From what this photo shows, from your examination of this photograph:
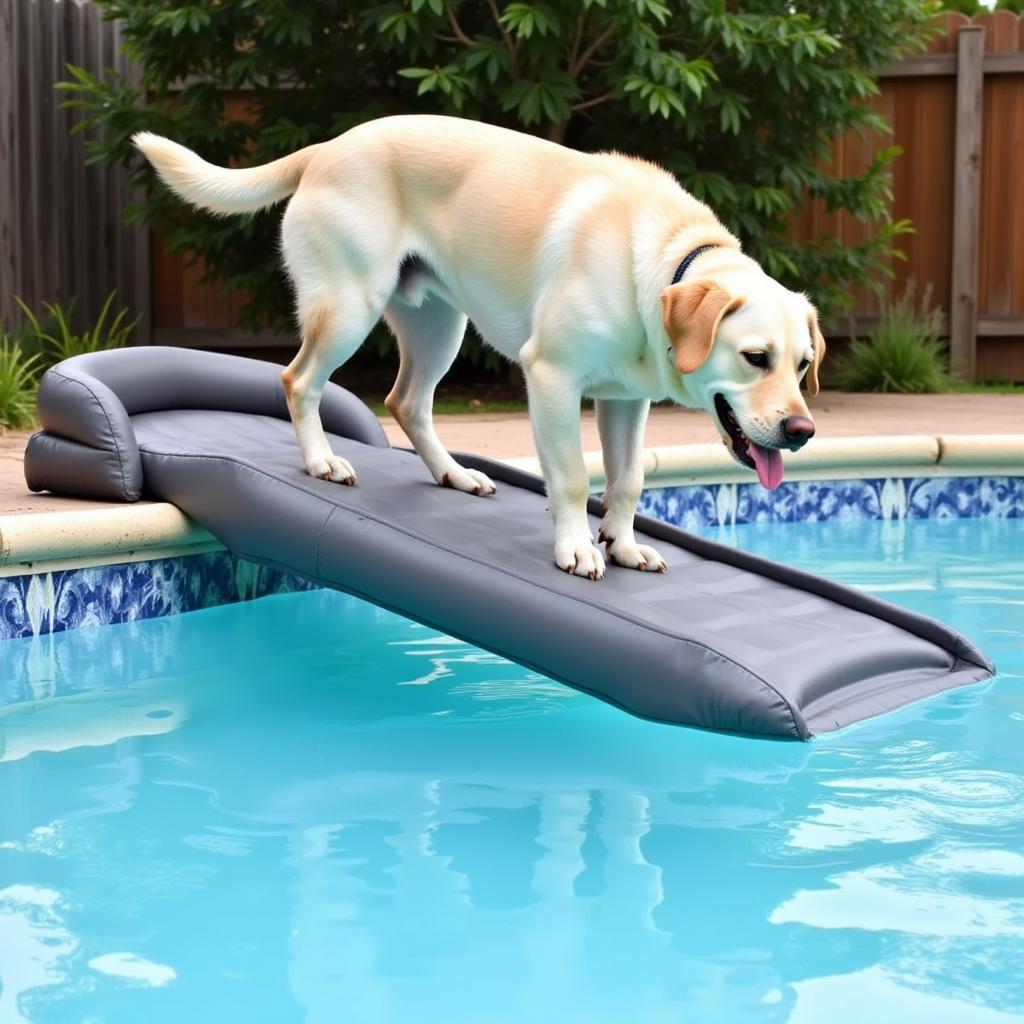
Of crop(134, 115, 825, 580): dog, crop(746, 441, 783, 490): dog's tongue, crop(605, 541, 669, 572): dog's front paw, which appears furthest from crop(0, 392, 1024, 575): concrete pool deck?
crop(746, 441, 783, 490): dog's tongue

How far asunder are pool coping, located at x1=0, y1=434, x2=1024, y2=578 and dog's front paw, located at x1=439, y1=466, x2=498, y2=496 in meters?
0.45

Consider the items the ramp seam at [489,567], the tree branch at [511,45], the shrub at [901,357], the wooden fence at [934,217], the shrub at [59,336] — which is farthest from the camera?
the wooden fence at [934,217]

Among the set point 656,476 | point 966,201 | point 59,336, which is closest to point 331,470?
point 656,476

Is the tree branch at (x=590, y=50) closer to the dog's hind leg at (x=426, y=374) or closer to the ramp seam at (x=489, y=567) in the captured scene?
the dog's hind leg at (x=426, y=374)

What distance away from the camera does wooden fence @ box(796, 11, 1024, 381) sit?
973 centimetres

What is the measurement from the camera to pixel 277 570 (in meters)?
4.25

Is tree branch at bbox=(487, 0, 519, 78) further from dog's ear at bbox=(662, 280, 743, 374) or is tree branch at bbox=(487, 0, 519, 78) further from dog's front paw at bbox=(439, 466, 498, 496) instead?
dog's ear at bbox=(662, 280, 743, 374)

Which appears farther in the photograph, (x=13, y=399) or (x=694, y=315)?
(x=13, y=399)

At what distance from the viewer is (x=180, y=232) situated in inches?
328

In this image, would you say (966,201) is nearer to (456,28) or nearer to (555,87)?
(555,87)

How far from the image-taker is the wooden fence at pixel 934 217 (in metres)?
9.56

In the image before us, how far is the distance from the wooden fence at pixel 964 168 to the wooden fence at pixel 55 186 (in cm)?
441

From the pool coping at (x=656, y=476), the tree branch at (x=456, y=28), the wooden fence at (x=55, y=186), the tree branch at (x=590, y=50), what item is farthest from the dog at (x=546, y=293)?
the wooden fence at (x=55, y=186)

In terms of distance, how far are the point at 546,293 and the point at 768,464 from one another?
706 millimetres
